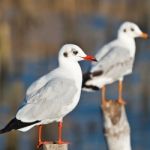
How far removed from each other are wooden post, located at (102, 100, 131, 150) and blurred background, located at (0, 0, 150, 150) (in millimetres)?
3971

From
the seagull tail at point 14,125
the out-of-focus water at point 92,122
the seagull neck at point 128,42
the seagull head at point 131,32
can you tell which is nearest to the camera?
the seagull tail at point 14,125

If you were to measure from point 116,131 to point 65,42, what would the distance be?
10.2m

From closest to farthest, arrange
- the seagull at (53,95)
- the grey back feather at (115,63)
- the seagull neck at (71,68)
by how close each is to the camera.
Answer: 1. the seagull at (53,95)
2. the seagull neck at (71,68)
3. the grey back feather at (115,63)

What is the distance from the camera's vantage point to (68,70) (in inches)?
285

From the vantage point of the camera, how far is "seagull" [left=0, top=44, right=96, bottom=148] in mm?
6771

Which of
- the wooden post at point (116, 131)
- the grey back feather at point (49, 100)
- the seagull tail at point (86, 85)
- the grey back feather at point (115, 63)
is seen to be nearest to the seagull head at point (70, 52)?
the grey back feather at point (49, 100)

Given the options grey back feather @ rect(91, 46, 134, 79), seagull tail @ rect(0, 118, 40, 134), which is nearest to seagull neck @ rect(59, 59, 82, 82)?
seagull tail @ rect(0, 118, 40, 134)

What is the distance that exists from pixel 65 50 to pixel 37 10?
12.3 m

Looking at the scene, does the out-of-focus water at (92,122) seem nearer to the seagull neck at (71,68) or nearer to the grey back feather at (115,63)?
the grey back feather at (115,63)

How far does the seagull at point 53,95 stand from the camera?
22.2 ft

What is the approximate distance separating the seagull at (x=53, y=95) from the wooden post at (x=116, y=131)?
14.0 inches

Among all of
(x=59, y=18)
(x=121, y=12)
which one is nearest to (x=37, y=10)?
(x=59, y=18)

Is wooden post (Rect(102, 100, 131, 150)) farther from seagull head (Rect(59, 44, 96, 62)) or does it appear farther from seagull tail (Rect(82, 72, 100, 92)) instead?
Result: seagull tail (Rect(82, 72, 100, 92))

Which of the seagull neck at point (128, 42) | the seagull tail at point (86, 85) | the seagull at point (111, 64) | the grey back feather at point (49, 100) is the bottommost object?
the grey back feather at point (49, 100)
